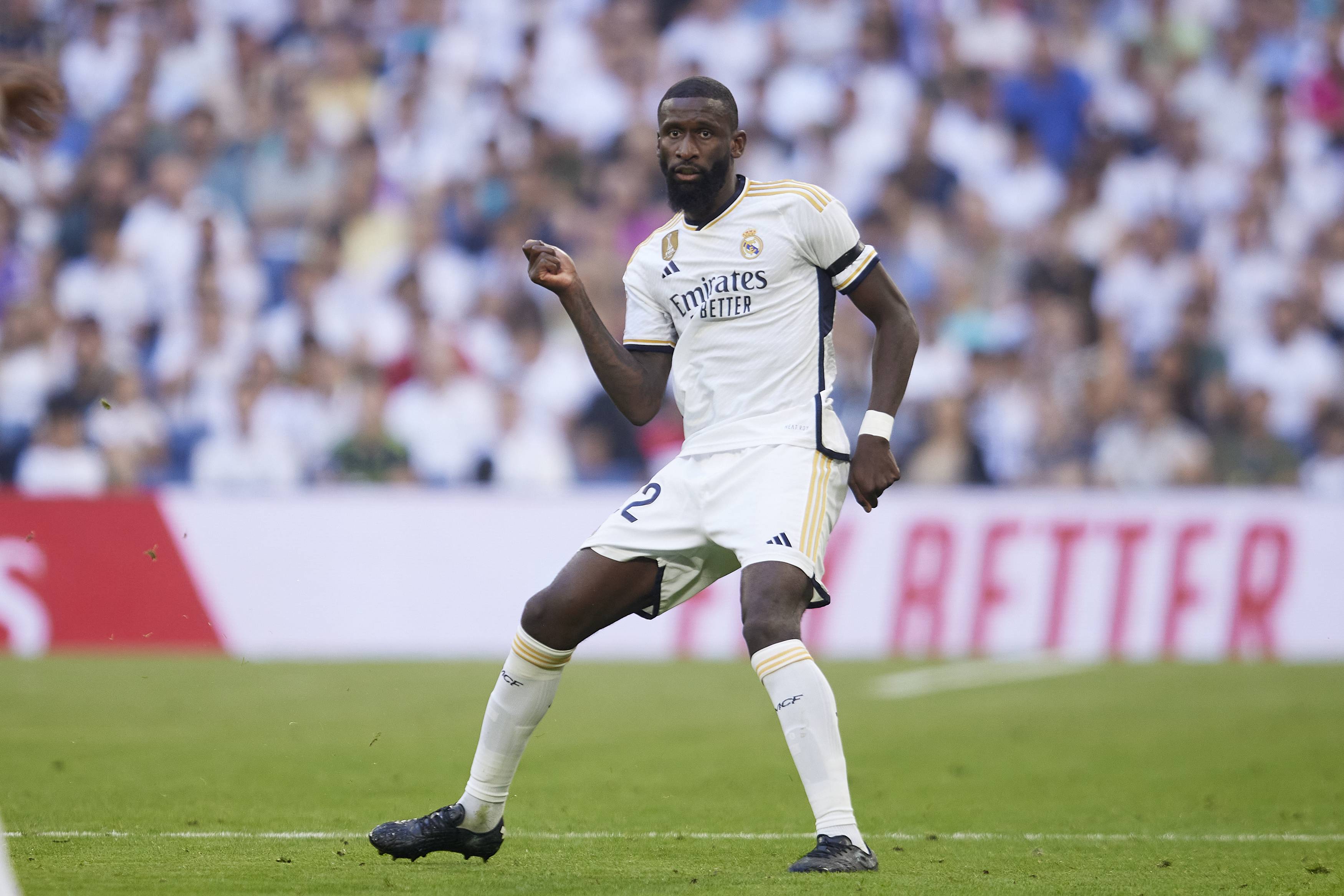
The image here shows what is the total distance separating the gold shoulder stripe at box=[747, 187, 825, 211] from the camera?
19.6 ft

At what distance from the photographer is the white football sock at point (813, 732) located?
216 inches

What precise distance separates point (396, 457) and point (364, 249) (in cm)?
353

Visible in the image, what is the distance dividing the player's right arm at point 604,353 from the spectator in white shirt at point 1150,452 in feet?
32.4

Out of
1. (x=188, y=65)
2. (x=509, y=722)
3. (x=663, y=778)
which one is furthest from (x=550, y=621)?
(x=188, y=65)

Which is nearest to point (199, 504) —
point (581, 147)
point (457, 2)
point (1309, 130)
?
point (581, 147)

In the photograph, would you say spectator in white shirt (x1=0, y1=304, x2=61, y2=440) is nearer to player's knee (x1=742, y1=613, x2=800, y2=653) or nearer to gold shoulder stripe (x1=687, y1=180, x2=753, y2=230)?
gold shoulder stripe (x1=687, y1=180, x2=753, y2=230)

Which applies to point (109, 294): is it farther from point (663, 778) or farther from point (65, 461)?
point (663, 778)

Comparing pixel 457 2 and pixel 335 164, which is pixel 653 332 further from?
pixel 457 2

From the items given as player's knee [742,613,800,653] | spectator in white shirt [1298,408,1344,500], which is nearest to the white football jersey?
player's knee [742,613,800,653]

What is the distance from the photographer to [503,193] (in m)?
18.2

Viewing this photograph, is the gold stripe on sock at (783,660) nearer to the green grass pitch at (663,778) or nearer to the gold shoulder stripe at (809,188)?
the green grass pitch at (663,778)

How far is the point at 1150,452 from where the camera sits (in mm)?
15500

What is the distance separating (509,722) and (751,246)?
181cm

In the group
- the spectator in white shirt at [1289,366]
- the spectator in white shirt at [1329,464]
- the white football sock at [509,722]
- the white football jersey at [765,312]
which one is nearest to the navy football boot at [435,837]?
the white football sock at [509,722]
